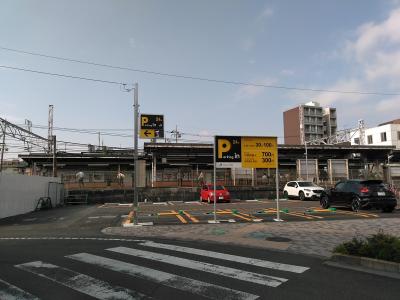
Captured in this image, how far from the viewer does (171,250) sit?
9.16m

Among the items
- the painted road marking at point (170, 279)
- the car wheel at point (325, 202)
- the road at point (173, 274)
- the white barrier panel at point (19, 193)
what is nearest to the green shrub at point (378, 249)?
the road at point (173, 274)

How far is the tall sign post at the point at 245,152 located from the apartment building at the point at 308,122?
8816cm

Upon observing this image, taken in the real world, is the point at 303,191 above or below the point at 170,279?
above

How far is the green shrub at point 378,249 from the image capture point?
23.0 ft

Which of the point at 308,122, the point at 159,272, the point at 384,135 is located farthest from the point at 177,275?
the point at 308,122

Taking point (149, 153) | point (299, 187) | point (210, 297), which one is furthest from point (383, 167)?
point (210, 297)

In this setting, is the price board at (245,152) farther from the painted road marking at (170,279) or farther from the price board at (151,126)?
the painted road marking at (170,279)

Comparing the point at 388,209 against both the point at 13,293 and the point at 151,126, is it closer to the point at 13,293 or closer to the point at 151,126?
the point at 151,126

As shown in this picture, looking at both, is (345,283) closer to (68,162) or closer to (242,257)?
(242,257)

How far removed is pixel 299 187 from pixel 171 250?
2281 cm

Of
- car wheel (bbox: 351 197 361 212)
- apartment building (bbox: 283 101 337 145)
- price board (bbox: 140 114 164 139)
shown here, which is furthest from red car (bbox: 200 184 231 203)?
apartment building (bbox: 283 101 337 145)

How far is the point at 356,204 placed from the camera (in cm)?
1823

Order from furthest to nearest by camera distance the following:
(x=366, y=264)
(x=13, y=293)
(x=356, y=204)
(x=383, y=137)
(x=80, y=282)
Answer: (x=383, y=137) → (x=356, y=204) → (x=366, y=264) → (x=80, y=282) → (x=13, y=293)

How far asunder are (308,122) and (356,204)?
9067 centimetres
